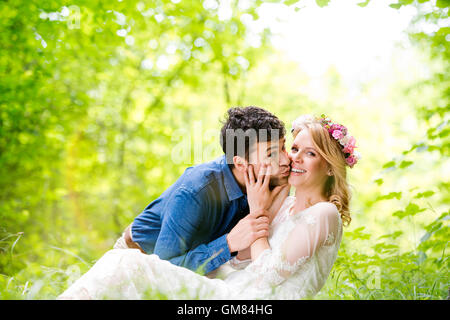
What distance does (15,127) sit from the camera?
540cm

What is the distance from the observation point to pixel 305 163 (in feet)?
9.21

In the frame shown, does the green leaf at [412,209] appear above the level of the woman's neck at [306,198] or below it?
below

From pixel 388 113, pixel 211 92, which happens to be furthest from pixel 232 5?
pixel 388 113

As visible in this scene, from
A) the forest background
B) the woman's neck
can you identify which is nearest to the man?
→ the woman's neck

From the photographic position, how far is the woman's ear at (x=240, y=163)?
2994mm

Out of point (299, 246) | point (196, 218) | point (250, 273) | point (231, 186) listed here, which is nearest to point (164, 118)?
point (231, 186)

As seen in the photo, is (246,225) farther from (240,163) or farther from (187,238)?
(240,163)

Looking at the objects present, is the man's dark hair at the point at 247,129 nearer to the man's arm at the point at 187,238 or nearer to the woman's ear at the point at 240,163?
the woman's ear at the point at 240,163

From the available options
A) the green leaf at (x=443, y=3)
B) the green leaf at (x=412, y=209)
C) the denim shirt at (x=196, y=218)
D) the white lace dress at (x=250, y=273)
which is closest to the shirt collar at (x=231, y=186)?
the denim shirt at (x=196, y=218)

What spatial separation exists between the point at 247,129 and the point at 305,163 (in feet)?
1.63

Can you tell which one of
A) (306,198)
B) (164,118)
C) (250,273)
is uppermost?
(164,118)

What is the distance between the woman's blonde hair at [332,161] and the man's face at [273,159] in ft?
0.61

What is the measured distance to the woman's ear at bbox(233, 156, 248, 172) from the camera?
2.99m
